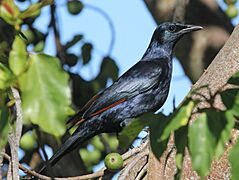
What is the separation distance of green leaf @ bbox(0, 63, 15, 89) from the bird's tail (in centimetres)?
299

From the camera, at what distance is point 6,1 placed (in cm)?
203

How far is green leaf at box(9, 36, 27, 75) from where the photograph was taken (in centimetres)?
201

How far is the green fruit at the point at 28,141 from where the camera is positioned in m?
5.92

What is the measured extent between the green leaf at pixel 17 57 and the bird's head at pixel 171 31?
4320mm


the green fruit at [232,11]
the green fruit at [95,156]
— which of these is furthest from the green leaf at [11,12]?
the green fruit at [95,156]

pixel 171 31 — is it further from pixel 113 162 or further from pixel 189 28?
pixel 113 162

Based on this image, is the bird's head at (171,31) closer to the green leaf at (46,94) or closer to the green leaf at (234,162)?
the green leaf at (234,162)

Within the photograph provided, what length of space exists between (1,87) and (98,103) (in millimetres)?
4011

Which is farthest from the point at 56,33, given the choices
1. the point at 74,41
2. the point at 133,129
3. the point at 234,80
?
the point at 234,80

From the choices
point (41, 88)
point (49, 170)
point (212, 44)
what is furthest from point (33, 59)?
point (212, 44)

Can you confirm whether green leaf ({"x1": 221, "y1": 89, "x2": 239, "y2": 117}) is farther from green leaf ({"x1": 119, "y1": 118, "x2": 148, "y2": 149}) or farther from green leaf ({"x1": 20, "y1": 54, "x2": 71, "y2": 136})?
green leaf ({"x1": 20, "y1": 54, "x2": 71, "y2": 136})

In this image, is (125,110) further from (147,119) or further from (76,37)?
(147,119)

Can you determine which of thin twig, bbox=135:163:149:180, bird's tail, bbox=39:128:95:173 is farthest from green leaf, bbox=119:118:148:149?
bird's tail, bbox=39:128:95:173

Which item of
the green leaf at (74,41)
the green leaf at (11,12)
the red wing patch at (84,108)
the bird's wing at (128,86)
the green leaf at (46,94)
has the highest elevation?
the green leaf at (11,12)
